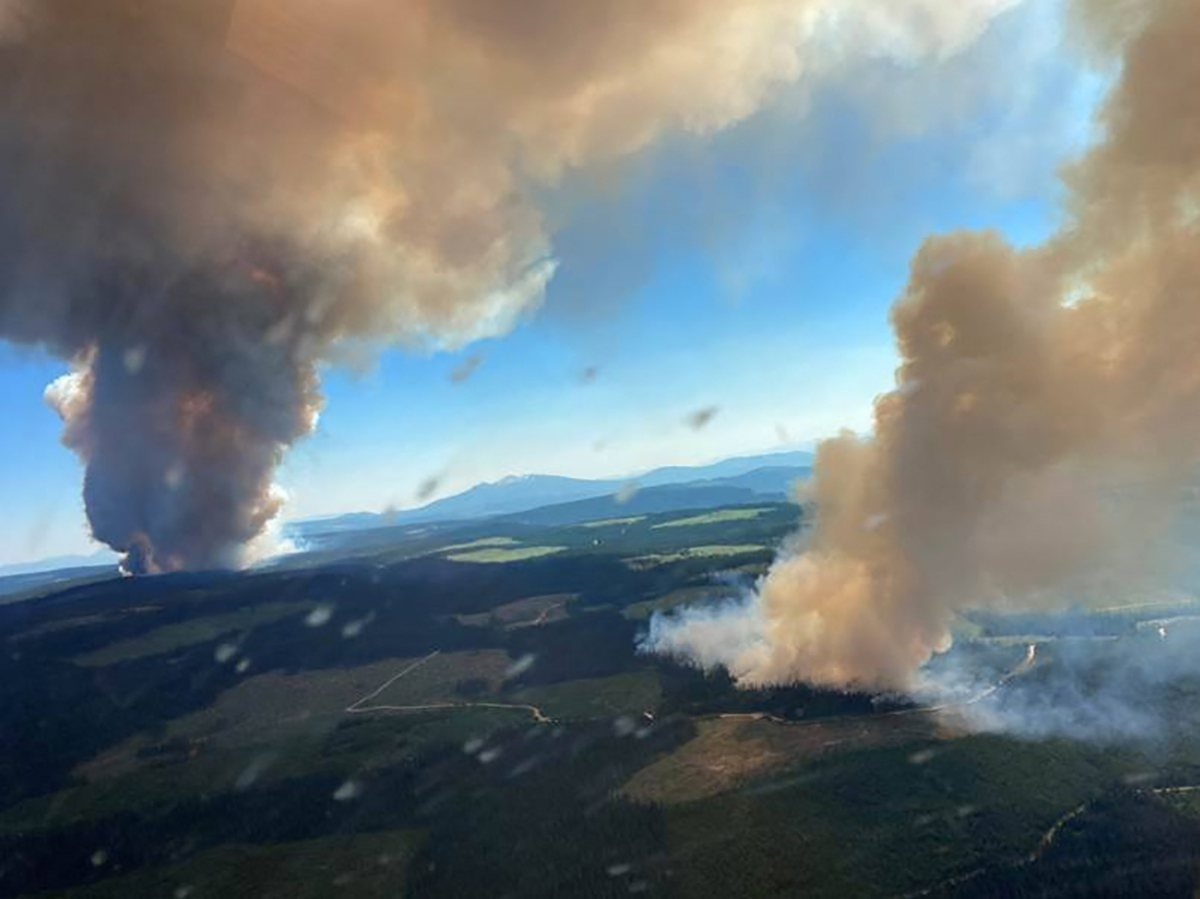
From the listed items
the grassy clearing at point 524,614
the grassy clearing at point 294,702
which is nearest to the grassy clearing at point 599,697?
the grassy clearing at point 294,702

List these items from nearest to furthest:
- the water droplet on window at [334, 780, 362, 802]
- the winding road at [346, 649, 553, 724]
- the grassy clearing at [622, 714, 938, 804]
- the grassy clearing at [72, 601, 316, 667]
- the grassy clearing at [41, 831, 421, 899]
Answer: the grassy clearing at [41, 831, 421, 899] → the grassy clearing at [622, 714, 938, 804] → the water droplet on window at [334, 780, 362, 802] → the winding road at [346, 649, 553, 724] → the grassy clearing at [72, 601, 316, 667]

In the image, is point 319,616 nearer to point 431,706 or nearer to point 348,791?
point 431,706

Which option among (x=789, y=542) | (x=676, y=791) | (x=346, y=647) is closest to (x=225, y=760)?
(x=346, y=647)

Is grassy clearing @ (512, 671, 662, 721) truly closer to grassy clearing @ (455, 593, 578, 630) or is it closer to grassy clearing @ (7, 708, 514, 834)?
grassy clearing @ (7, 708, 514, 834)

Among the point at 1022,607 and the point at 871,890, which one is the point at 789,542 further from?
the point at 871,890

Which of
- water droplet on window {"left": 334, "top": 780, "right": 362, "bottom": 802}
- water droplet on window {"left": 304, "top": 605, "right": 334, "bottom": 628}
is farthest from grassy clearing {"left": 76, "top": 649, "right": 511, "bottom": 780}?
water droplet on window {"left": 304, "top": 605, "right": 334, "bottom": 628}
